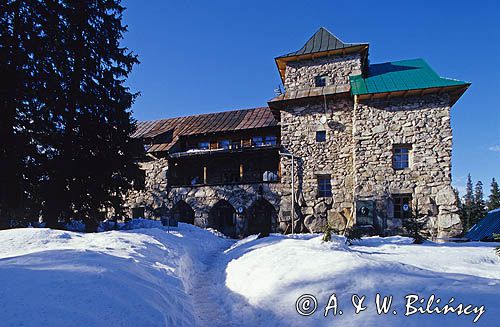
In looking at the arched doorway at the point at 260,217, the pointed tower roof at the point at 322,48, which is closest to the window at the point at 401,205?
the arched doorway at the point at 260,217

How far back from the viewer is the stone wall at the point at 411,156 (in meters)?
14.2

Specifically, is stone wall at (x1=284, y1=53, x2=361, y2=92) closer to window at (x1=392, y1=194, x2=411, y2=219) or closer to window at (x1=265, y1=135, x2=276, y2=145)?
window at (x1=265, y1=135, x2=276, y2=145)

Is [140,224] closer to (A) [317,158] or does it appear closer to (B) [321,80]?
(A) [317,158]

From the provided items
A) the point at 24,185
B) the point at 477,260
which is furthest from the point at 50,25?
the point at 477,260

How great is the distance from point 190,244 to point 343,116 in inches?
456

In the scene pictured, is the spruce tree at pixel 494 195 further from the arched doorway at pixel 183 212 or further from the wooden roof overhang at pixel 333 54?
the arched doorway at pixel 183 212

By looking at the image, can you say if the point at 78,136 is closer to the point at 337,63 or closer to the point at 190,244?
the point at 190,244

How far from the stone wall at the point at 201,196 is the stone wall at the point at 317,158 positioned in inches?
48.9

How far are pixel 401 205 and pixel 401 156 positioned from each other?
2.55 metres

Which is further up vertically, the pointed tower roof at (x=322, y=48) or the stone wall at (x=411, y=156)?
the pointed tower roof at (x=322, y=48)

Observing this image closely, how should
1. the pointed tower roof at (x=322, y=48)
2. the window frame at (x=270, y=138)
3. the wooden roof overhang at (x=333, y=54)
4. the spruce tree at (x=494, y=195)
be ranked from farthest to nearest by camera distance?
the spruce tree at (x=494, y=195), the window frame at (x=270, y=138), the pointed tower roof at (x=322, y=48), the wooden roof overhang at (x=333, y=54)

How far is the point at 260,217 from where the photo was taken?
18578mm

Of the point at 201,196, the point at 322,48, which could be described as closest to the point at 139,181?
the point at 201,196

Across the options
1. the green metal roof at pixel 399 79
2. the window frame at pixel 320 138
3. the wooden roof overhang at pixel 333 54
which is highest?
the wooden roof overhang at pixel 333 54
